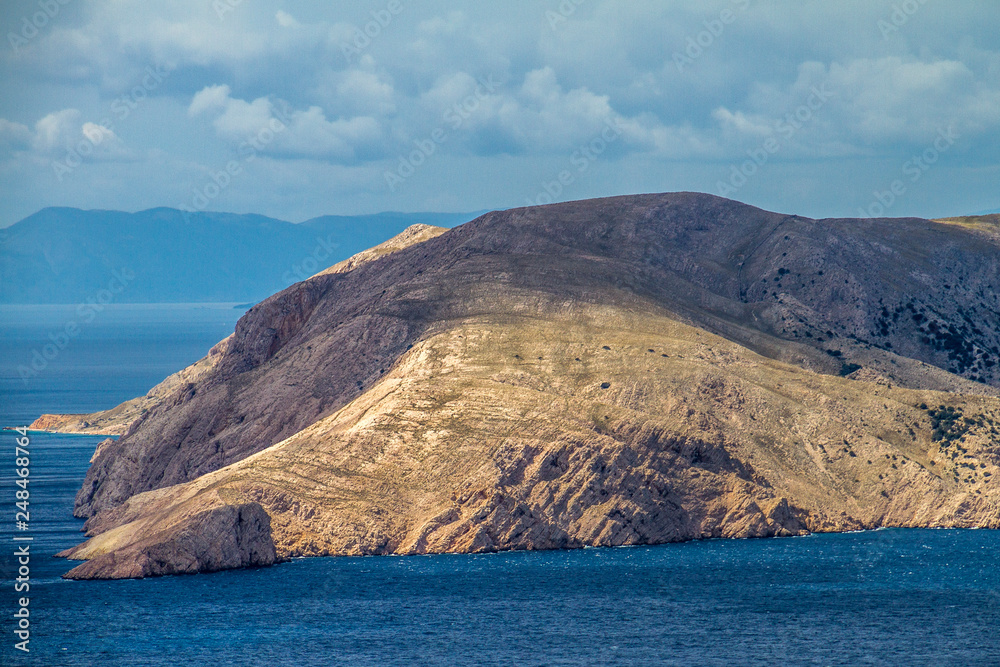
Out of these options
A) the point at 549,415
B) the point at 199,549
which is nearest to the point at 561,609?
the point at 549,415

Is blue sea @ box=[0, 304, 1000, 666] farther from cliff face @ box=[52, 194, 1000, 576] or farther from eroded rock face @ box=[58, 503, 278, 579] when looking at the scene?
cliff face @ box=[52, 194, 1000, 576]

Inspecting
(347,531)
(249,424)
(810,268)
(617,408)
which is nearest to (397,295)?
(249,424)

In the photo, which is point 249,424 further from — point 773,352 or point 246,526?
point 773,352

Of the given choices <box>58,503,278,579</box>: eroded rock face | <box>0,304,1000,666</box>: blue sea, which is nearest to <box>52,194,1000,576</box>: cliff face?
<box>58,503,278,579</box>: eroded rock face

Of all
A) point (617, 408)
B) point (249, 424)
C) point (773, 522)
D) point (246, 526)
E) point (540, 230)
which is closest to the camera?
point (246, 526)

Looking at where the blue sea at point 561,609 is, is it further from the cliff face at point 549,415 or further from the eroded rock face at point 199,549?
the cliff face at point 549,415

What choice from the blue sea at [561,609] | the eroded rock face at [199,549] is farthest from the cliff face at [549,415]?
the blue sea at [561,609]

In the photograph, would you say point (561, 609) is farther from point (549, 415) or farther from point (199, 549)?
point (199, 549)

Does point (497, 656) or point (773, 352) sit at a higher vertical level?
point (773, 352)
